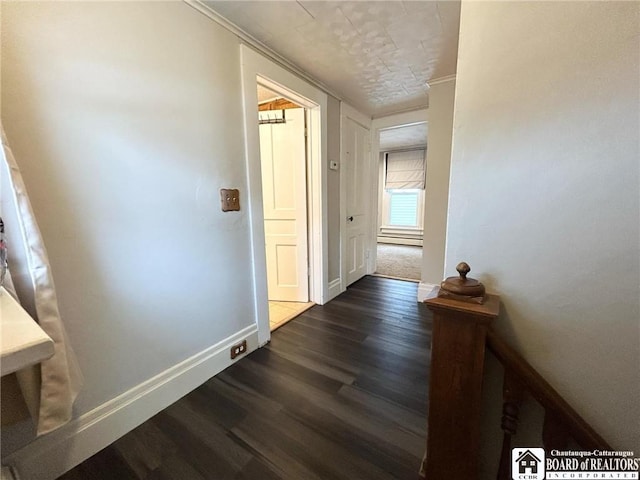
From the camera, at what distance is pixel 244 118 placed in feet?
5.67

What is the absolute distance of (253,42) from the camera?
1734mm

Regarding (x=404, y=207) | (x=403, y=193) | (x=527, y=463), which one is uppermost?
(x=403, y=193)

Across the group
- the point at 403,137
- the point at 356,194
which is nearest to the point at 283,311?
the point at 356,194

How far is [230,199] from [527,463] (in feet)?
6.06

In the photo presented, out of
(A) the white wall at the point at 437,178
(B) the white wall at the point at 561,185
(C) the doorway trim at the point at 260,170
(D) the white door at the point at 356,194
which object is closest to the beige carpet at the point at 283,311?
(C) the doorway trim at the point at 260,170

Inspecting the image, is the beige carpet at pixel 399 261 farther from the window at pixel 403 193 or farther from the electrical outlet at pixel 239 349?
the electrical outlet at pixel 239 349

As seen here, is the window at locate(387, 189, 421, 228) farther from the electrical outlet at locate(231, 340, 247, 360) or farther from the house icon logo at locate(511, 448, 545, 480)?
the house icon logo at locate(511, 448, 545, 480)

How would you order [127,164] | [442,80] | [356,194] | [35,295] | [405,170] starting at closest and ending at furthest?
[35,295] < [127,164] < [442,80] < [356,194] < [405,170]

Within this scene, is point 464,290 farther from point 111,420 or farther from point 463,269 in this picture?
point 111,420

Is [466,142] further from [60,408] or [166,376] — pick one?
[166,376]

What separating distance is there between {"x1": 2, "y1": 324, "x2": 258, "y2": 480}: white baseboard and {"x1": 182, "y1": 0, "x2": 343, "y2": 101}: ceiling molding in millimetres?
2080

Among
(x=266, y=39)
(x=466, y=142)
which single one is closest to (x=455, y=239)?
(x=466, y=142)

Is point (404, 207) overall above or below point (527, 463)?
above

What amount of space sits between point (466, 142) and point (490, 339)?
0.64m
